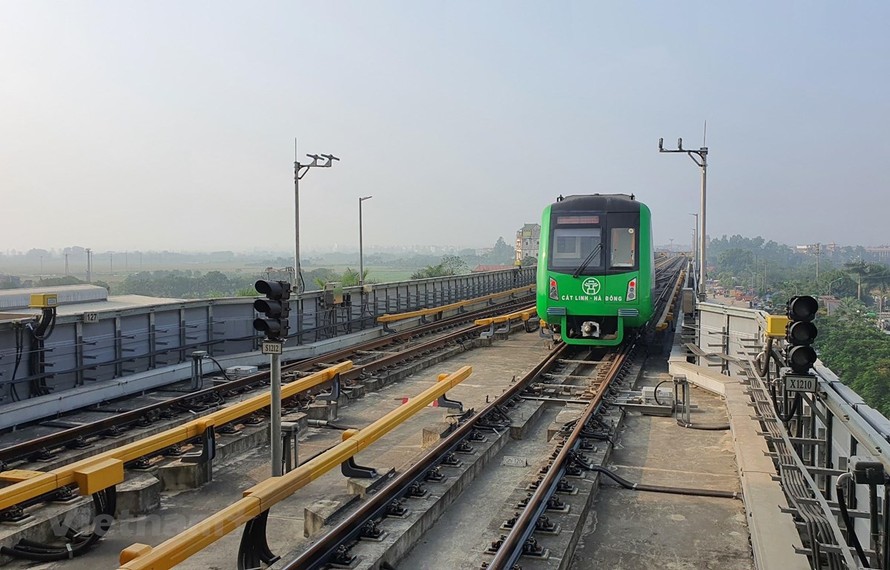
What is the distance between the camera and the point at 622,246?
14.7 metres

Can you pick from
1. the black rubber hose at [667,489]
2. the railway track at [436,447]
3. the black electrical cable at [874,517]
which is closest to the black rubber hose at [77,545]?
the railway track at [436,447]

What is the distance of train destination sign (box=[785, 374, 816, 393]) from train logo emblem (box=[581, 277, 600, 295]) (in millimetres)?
8409

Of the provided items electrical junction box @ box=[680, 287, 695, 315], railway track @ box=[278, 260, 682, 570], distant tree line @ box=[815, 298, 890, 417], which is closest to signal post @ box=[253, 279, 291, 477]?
railway track @ box=[278, 260, 682, 570]

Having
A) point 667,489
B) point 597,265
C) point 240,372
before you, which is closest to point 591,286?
point 597,265

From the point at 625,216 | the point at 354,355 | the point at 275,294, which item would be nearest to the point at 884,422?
the point at 275,294

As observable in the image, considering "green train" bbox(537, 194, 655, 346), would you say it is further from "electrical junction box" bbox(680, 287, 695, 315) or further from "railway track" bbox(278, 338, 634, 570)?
"electrical junction box" bbox(680, 287, 695, 315)

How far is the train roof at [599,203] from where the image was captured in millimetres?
14797

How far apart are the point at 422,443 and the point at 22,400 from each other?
617 centimetres

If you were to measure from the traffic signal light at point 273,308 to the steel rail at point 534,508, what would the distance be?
2.82 m

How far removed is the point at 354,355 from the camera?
624 inches

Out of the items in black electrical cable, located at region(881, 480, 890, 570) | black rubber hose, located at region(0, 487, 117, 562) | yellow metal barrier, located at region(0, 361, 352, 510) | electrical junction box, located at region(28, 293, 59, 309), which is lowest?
black rubber hose, located at region(0, 487, 117, 562)

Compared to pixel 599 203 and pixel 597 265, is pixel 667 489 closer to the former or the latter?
pixel 597 265

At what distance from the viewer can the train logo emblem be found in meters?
14.7

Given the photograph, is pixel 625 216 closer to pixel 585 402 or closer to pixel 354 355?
pixel 585 402
